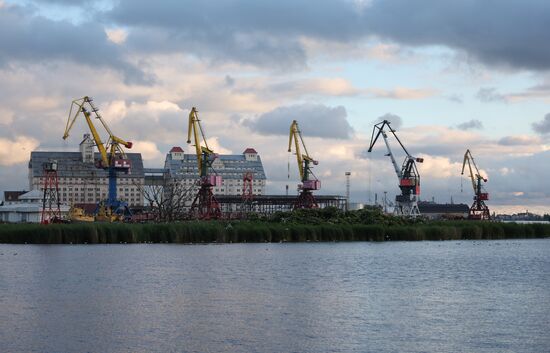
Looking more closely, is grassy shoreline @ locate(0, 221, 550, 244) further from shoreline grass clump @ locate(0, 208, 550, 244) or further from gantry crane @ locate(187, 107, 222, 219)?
gantry crane @ locate(187, 107, 222, 219)

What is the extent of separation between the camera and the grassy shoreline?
87562 mm

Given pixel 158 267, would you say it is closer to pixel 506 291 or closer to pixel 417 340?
pixel 506 291

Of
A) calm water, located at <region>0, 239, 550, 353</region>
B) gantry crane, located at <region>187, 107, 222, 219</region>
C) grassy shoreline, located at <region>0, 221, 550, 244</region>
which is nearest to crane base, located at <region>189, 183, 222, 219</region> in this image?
gantry crane, located at <region>187, 107, 222, 219</region>

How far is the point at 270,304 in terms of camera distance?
1656 inches

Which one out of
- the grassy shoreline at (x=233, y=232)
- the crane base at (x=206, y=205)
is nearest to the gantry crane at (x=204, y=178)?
the crane base at (x=206, y=205)

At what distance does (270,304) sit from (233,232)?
5379 cm

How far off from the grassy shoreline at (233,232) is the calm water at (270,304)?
13.3 m

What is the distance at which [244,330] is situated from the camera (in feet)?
114

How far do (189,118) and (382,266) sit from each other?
95.7m

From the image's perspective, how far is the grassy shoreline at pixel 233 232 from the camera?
8756 cm

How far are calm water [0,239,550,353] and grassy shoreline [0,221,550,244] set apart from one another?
1333 centimetres

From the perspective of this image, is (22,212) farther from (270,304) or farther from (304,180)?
(270,304)

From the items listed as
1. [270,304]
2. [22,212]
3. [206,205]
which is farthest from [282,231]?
[22,212]

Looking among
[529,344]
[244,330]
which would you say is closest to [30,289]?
[244,330]
